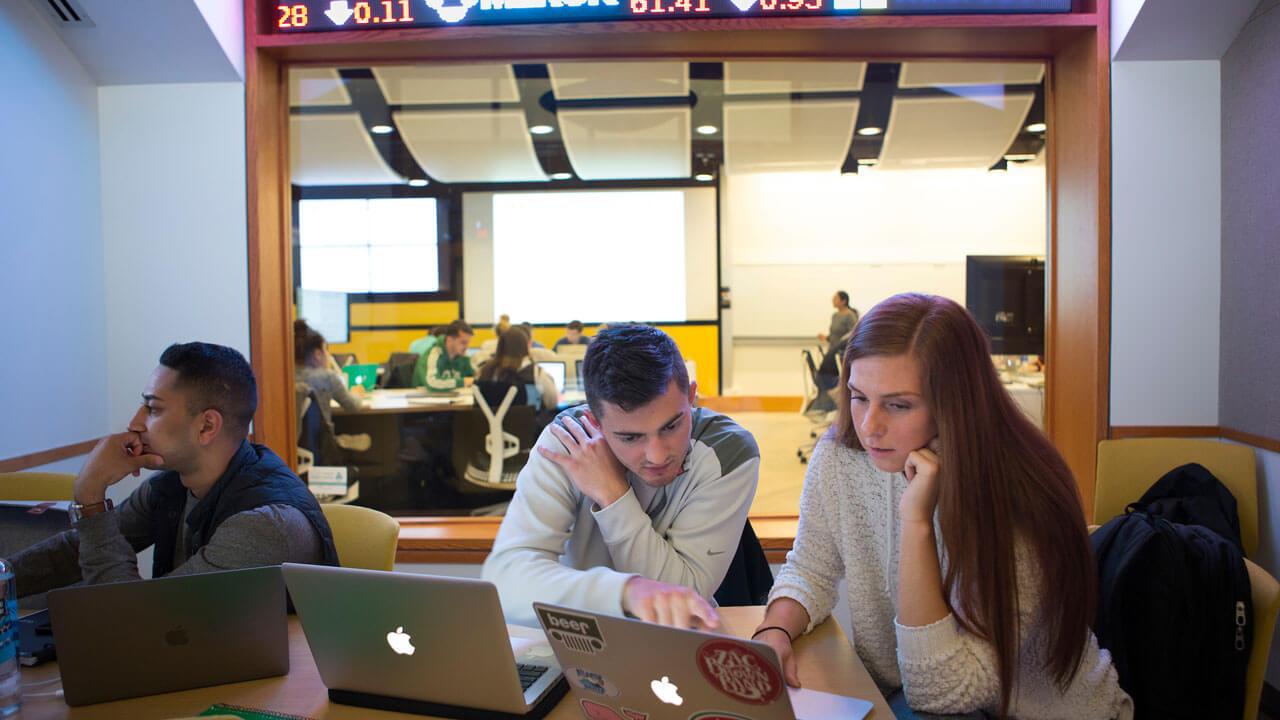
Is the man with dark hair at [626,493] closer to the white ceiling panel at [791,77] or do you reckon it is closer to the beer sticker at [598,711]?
the beer sticker at [598,711]

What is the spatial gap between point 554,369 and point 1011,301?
6.96 feet

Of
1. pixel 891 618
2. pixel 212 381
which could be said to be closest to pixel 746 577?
pixel 891 618

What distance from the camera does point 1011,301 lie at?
11.5 ft

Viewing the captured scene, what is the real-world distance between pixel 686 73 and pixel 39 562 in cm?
291

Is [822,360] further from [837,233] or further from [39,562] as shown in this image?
[39,562]

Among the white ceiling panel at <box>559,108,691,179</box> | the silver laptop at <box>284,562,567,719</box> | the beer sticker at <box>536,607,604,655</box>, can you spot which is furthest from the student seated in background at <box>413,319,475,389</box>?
the beer sticker at <box>536,607,604,655</box>

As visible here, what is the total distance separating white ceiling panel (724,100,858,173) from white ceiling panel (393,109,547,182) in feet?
3.19

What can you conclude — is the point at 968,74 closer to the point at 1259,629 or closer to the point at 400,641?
the point at 1259,629

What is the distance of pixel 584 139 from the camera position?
386 cm

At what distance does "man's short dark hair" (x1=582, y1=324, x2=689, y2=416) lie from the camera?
1.56 m

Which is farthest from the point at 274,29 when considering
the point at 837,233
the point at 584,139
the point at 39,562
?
the point at 837,233

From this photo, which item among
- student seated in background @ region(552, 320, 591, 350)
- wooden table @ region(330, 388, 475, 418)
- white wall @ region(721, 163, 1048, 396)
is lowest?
wooden table @ region(330, 388, 475, 418)

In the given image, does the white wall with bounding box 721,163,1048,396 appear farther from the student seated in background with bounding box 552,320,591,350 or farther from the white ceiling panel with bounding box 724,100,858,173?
the student seated in background with bounding box 552,320,591,350

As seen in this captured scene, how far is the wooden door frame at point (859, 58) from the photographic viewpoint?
2990 mm
